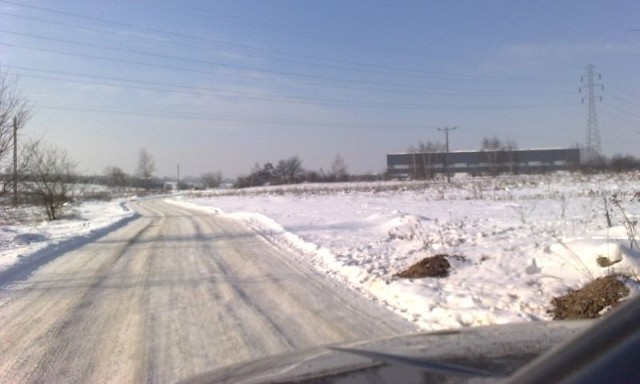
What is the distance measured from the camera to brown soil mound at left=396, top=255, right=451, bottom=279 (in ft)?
31.7

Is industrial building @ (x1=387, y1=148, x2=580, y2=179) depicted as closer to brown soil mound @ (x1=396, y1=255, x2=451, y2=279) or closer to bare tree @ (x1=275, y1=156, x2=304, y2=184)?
bare tree @ (x1=275, y1=156, x2=304, y2=184)

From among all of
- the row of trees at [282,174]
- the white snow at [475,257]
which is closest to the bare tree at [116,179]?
the row of trees at [282,174]

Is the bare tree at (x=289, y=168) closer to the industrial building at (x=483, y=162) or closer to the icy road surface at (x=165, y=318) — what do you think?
the industrial building at (x=483, y=162)

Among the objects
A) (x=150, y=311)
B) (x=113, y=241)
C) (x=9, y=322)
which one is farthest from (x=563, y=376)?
(x=113, y=241)

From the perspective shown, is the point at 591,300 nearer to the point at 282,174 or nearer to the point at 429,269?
the point at 429,269

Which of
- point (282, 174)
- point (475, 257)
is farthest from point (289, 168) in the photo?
point (475, 257)

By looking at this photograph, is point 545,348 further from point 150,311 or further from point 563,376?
point 150,311

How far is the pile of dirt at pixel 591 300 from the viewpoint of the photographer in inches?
250

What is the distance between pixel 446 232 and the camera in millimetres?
14195

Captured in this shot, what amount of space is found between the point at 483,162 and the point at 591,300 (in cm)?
10091

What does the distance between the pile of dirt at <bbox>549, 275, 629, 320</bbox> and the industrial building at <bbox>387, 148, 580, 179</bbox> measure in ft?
271

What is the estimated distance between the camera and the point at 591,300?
656 cm

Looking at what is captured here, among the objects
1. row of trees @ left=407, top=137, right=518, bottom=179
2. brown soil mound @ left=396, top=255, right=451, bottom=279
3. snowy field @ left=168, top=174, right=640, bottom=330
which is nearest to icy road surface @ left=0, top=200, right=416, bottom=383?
snowy field @ left=168, top=174, right=640, bottom=330

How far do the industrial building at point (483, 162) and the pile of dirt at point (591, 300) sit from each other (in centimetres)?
8271
